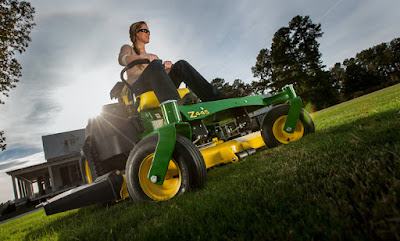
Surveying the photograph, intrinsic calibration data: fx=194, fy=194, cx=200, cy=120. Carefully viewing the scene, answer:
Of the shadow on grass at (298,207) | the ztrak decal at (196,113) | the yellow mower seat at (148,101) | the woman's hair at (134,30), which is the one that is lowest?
the shadow on grass at (298,207)

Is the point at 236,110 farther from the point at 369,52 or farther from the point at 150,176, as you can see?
the point at 369,52

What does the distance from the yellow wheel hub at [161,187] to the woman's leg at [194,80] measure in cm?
145

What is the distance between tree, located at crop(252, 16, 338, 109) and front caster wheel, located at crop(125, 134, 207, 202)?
35088 mm

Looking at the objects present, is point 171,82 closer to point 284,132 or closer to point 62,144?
point 284,132

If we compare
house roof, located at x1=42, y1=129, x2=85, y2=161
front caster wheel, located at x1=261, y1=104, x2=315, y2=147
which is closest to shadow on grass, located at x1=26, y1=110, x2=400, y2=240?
front caster wheel, located at x1=261, y1=104, x2=315, y2=147

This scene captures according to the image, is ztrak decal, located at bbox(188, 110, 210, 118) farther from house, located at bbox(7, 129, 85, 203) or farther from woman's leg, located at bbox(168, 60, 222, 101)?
house, located at bbox(7, 129, 85, 203)

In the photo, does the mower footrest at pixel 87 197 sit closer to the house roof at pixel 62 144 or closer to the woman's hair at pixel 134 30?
the woman's hair at pixel 134 30

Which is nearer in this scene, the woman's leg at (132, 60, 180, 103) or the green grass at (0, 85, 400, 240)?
the green grass at (0, 85, 400, 240)

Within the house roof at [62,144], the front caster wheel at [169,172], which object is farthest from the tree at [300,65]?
the front caster wheel at [169,172]

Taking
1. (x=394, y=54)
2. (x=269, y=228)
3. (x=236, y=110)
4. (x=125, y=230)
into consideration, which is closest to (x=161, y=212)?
(x=125, y=230)

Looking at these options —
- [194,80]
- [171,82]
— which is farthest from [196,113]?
[194,80]

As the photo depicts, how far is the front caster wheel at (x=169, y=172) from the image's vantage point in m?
1.59

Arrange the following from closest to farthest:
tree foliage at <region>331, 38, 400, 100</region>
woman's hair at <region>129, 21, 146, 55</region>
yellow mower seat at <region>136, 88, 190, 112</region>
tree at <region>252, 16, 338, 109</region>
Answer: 1. yellow mower seat at <region>136, 88, 190, 112</region>
2. woman's hair at <region>129, 21, 146, 55</region>
3. tree at <region>252, 16, 338, 109</region>
4. tree foliage at <region>331, 38, 400, 100</region>

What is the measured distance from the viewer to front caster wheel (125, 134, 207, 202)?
1595mm
